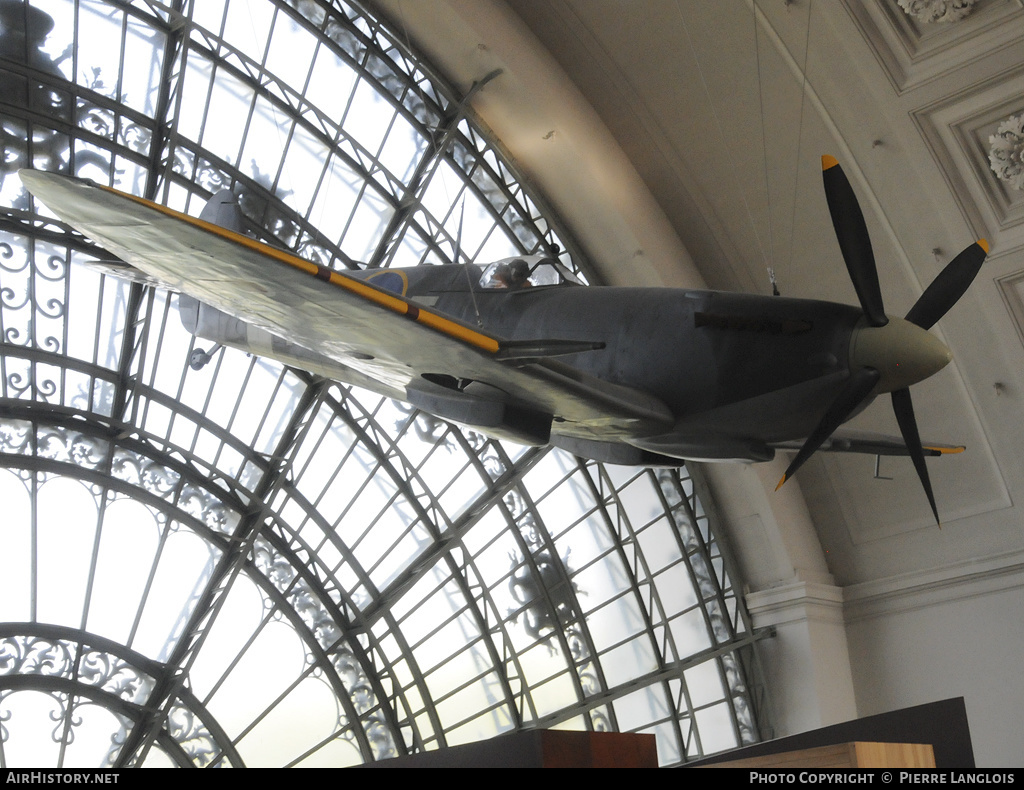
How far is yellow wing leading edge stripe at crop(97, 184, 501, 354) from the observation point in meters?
7.33

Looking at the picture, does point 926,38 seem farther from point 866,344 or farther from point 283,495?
point 283,495

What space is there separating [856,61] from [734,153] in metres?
3.58

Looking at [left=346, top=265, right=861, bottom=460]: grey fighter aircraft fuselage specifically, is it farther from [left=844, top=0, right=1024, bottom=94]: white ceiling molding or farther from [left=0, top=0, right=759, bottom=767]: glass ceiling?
[left=844, top=0, right=1024, bottom=94]: white ceiling molding

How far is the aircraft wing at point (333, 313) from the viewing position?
24.4 feet

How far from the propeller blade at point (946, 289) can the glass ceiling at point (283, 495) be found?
11.9 meters

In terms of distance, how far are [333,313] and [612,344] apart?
2924mm

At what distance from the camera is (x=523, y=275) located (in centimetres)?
1061

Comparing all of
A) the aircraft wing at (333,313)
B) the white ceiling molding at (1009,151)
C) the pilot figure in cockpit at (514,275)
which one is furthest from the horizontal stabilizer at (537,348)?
the white ceiling molding at (1009,151)

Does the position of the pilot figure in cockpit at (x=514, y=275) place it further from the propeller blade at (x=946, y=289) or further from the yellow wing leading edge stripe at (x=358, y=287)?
the propeller blade at (x=946, y=289)

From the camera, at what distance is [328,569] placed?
78.8 ft

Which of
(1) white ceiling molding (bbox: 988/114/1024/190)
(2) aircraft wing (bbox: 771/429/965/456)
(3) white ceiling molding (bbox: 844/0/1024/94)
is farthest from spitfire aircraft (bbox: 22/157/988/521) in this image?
(1) white ceiling molding (bbox: 988/114/1024/190)

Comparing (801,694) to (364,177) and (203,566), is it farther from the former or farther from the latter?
(364,177)
